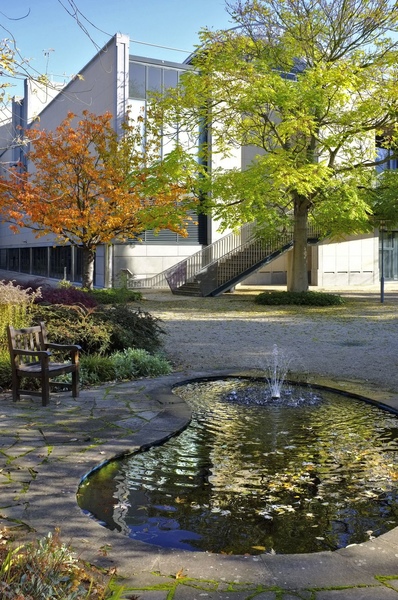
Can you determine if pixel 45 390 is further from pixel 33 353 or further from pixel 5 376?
pixel 5 376

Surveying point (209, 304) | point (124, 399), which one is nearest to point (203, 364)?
point (124, 399)

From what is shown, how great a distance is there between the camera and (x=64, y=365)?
28.2ft

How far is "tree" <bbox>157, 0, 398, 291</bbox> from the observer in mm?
20094

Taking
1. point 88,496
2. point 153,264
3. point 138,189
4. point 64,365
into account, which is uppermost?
point 138,189

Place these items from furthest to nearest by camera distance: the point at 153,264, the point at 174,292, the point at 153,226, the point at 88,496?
the point at 153,264
the point at 174,292
the point at 153,226
the point at 88,496

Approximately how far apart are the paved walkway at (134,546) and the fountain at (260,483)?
0.83 ft

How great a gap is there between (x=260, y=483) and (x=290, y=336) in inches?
384

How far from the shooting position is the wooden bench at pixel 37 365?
8195mm

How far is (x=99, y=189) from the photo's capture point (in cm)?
2405

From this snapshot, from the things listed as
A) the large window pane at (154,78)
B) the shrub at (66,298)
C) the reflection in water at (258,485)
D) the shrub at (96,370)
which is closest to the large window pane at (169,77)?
the large window pane at (154,78)

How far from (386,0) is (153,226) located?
1058 centimetres

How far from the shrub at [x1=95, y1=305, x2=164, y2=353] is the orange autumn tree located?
11.3 metres

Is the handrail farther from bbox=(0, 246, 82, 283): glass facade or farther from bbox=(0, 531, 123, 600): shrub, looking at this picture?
bbox=(0, 531, 123, 600): shrub

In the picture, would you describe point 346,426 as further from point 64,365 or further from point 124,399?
point 64,365
